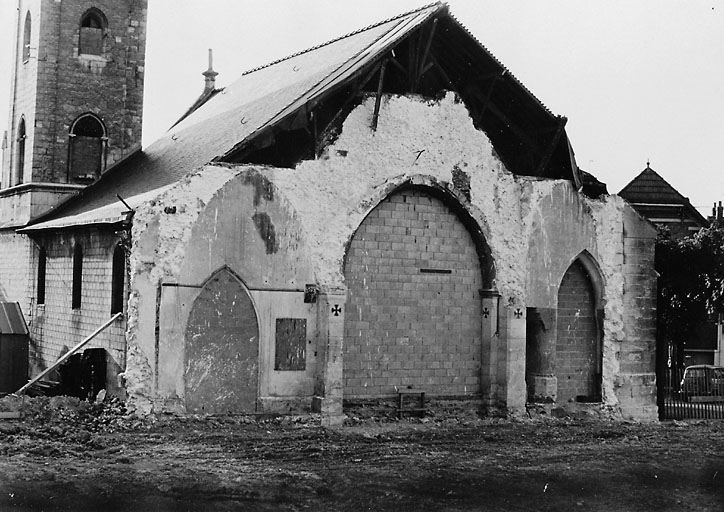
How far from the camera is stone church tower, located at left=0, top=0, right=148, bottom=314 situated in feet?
79.4

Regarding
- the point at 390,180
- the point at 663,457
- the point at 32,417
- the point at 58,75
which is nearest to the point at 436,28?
the point at 390,180

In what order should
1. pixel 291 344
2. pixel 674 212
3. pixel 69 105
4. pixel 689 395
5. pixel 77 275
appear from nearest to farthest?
pixel 291 344, pixel 77 275, pixel 689 395, pixel 69 105, pixel 674 212

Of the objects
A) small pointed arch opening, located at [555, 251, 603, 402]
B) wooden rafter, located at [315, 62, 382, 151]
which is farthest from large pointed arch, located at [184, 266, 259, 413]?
small pointed arch opening, located at [555, 251, 603, 402]

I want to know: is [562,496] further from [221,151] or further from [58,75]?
[58,75]

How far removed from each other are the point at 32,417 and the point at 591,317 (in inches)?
403

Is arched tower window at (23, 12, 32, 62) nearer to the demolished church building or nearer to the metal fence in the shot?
the demolished church building

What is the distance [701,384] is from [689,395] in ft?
4.53

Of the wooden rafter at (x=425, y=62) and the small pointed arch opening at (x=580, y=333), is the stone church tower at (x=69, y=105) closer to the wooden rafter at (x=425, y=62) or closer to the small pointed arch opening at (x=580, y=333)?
the wooden rafter at (x=425, y=62)

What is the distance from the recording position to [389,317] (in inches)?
698

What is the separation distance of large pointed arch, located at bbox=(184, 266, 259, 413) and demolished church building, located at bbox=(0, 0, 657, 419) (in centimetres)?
3

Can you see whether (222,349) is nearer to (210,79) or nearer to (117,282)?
(117,282)

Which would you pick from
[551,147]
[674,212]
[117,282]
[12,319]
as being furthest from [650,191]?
[117,282]

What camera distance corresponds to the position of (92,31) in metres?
25.0

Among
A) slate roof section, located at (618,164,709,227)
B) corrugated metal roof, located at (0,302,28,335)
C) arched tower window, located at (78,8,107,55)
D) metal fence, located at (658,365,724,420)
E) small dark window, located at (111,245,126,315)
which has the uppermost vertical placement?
arched tower window, located at (78,8,107,55)
